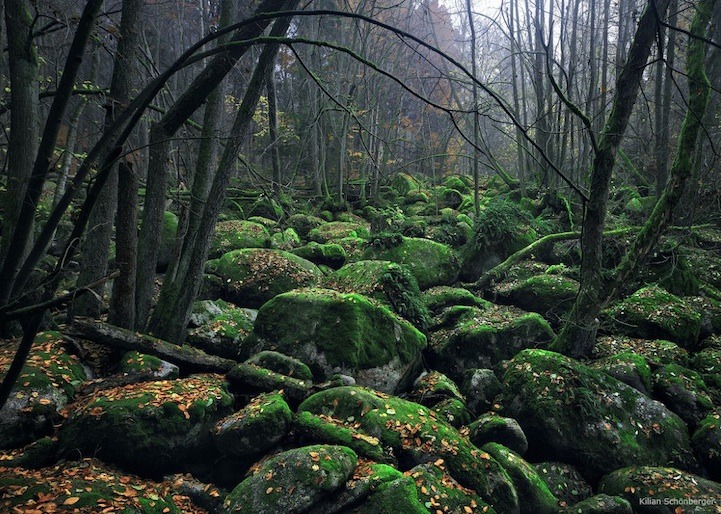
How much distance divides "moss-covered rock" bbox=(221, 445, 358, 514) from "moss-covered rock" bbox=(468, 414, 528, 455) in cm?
193

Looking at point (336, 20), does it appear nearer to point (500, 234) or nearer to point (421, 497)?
point (500, 234)

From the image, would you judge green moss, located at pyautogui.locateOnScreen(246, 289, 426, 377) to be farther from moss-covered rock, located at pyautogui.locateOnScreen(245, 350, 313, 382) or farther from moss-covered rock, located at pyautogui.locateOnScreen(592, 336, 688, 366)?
moss-covered rock, located at pyautogui.locateOnScreen(592, 336, 688, 366)

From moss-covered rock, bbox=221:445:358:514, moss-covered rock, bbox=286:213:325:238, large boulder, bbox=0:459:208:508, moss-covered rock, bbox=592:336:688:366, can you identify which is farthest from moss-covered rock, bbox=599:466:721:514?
moss-covered rock, bbox=286:213:325:238

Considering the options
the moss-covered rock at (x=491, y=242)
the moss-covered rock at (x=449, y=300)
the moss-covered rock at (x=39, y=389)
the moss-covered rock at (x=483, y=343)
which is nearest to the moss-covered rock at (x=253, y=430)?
the moss-covered rock at (x=39, y=389)

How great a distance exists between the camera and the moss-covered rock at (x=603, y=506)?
4648 mm

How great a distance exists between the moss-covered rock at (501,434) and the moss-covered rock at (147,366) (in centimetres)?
386

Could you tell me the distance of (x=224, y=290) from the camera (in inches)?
382

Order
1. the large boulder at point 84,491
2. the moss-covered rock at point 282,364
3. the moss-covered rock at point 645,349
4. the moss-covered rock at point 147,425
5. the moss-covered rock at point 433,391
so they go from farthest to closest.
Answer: the moss-covered rock at point 645,349
the moss-covered rock at point 433,391
the moss-covered rock at point 282,364
the moss-covered rock at point 147,425
the large boulder at point 84,491

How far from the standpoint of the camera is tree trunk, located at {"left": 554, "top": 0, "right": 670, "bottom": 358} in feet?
21.3

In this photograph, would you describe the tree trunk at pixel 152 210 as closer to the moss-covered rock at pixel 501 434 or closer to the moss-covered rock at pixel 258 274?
the moss-covered rock at pixel 258 274

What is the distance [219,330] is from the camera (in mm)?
7535

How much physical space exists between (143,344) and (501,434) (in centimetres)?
468

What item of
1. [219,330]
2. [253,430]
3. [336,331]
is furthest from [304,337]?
[253,430]

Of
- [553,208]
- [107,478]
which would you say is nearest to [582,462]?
[107,478]
